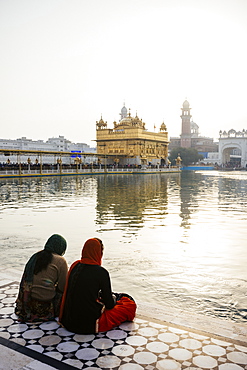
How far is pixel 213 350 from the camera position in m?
3.04

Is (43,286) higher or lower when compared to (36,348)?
higher

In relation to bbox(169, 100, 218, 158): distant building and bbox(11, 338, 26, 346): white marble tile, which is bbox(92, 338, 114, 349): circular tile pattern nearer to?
bbox(11, 338, 26, 346): white marble tile

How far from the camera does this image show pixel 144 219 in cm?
1015

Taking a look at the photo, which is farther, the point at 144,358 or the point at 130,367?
the point at 144,358

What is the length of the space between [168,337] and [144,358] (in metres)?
0.41

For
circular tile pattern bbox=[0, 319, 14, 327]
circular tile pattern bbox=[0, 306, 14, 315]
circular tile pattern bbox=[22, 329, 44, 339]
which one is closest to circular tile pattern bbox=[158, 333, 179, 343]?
circular tile pattern bbox=[22, 329, 44, 339]

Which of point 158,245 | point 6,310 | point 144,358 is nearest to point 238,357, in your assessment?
point 144,358

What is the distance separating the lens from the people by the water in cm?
367

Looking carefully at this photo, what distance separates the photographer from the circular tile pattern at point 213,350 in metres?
2.99

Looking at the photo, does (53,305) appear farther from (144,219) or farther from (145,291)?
(144,219)

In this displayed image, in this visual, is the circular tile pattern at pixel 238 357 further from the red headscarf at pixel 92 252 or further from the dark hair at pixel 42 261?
the dark hair at pixel 42 261

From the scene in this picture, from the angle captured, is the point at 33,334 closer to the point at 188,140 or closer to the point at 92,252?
the point at 92,252

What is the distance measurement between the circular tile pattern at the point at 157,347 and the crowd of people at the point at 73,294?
1.65ft

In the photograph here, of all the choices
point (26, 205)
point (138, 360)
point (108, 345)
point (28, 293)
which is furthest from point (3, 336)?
point (26, 205)
